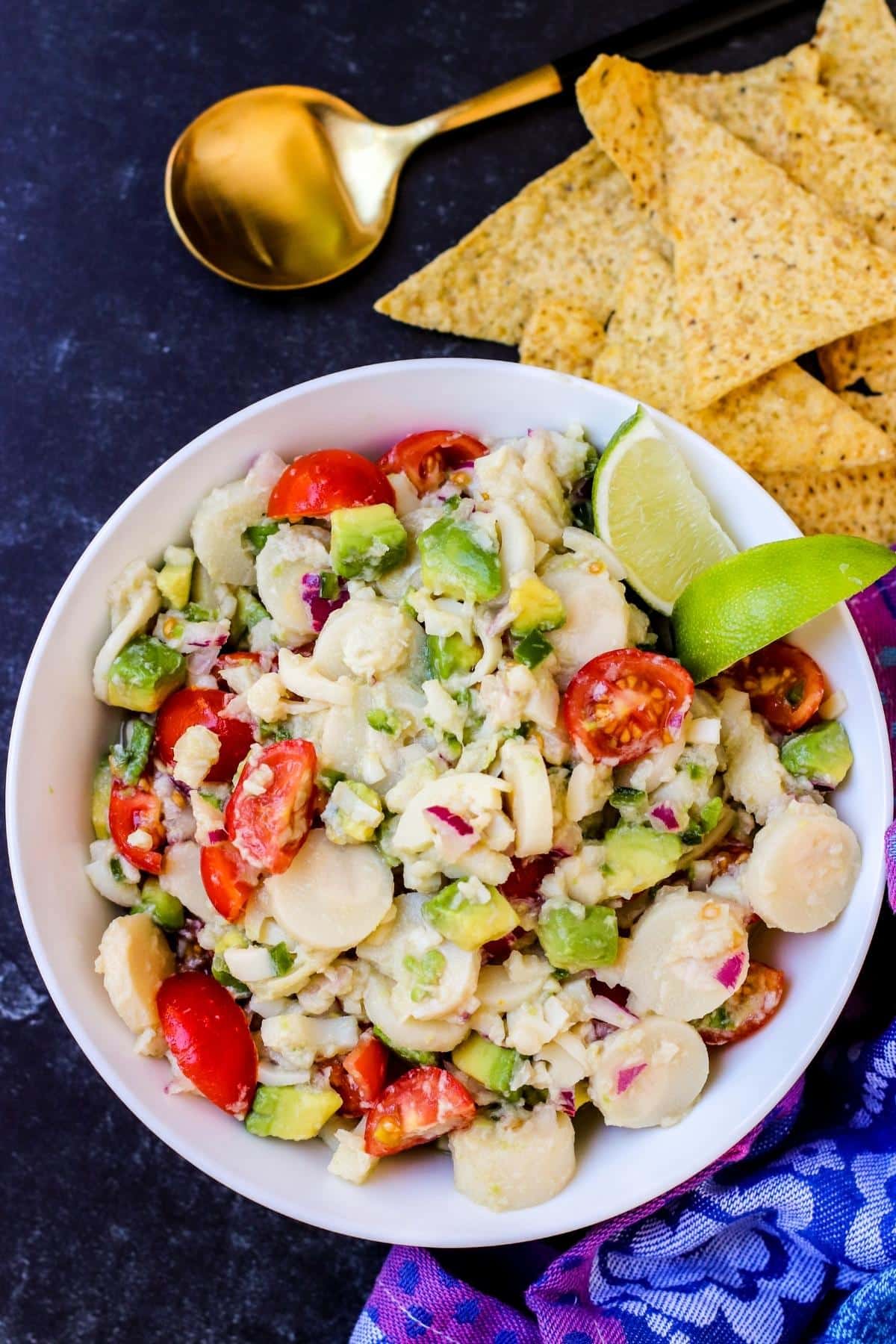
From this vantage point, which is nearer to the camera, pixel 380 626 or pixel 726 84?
pixel 380 626

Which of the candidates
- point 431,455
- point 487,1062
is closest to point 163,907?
point 487,1062

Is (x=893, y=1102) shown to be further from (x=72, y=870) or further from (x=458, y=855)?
(x=72, y=870)

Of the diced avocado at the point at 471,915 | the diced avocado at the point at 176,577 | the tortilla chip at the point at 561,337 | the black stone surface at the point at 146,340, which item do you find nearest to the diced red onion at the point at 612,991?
the diced avocado at the point at 471,915

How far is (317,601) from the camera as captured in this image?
7.41 feet

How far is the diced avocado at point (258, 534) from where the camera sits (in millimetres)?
2332

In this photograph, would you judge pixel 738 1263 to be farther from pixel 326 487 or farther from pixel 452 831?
pixel 326 487

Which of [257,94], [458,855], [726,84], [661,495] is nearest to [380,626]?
[458,855]

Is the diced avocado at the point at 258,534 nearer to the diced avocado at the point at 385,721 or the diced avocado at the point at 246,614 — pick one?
Result: the diced avocado at the point at 246,614

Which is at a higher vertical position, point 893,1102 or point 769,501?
point 769,501

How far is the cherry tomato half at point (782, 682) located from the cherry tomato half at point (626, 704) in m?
0.24

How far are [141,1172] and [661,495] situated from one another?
1895mm

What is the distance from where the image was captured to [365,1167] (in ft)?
7.31

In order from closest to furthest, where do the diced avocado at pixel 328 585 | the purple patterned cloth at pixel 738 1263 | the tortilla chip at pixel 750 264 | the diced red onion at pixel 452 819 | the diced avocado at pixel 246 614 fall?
the diced red onion at pixel 452 819 → the diced avocado at pixel 328 585 → the diced avocado at pixel 246 614 → the purple patterned cloth at pixel 738 1263 → the tortilla chip at pixel 750 264

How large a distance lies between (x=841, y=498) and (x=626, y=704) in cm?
107
